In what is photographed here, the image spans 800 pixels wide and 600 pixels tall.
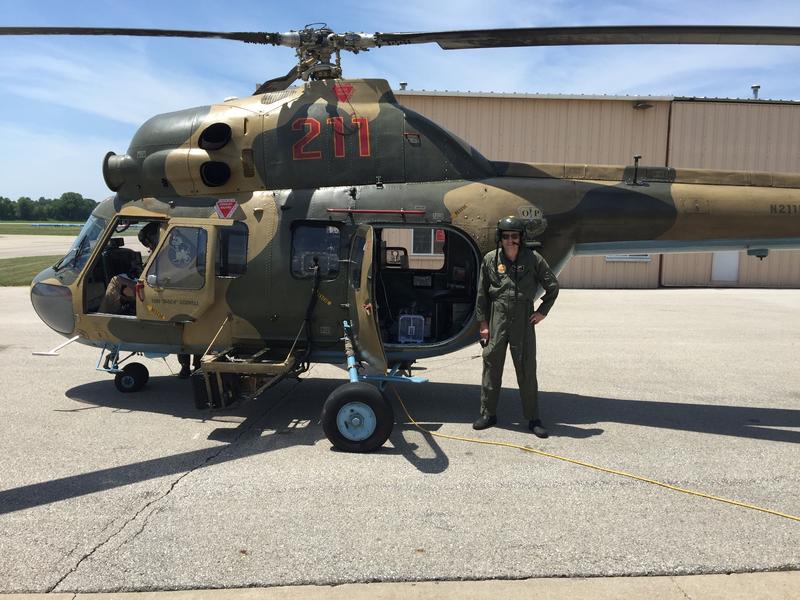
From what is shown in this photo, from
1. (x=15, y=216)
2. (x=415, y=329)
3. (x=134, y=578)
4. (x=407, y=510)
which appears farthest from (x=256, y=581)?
(x=15, y=216)

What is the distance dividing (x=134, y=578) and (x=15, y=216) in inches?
6138

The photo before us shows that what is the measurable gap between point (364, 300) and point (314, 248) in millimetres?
807

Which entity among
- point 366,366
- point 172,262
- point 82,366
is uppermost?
point 172,262

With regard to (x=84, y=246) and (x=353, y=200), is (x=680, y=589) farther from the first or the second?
(x=84, y=246)

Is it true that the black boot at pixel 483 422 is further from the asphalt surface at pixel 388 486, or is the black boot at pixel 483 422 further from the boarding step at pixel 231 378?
the boarding step at pixel 231 378

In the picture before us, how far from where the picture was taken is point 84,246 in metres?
6.48

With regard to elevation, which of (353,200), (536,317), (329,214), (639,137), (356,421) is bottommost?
(356,421)

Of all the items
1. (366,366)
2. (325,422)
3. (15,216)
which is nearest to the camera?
(325,422)

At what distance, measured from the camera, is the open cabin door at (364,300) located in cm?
568

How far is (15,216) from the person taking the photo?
432 ft

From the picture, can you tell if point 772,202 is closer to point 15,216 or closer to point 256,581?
point 256,581

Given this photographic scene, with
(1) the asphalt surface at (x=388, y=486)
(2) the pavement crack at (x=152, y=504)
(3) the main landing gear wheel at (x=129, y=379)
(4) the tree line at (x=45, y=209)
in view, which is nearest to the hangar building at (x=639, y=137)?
(1) the asphalt surface at (x=388, y=486)

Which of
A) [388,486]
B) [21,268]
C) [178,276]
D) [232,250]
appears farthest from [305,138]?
[21,268]

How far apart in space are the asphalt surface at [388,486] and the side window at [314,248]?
62.4 inches
